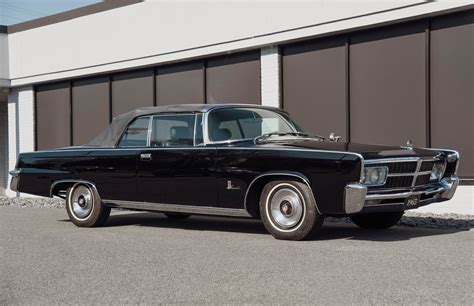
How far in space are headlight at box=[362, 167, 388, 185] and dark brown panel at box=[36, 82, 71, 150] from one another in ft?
41.4

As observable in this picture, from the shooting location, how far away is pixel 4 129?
2214cm

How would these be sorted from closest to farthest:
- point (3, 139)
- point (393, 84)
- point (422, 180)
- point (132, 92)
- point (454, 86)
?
point (422, 180), point (454, 86), point (393, 84), point (132, 92), point (3, 139)

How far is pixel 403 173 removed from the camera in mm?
6867

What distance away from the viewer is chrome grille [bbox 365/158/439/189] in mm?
6684

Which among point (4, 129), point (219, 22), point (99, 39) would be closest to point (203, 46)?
point (219, 22)

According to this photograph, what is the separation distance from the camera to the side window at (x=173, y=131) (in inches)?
309

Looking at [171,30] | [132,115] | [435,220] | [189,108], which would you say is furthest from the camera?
[171,30]

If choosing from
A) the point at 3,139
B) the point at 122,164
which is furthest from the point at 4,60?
the point at 122,164

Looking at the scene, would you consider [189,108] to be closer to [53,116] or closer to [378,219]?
[378,219]

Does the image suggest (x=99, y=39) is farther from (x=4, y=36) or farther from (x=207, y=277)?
(x=207, y=277)

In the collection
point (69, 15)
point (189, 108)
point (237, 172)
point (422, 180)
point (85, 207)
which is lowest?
point (85, 207)

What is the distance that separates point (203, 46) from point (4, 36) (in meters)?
8.45

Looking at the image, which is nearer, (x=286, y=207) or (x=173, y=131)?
(x=286, y=207)

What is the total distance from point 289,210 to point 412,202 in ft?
4.46
